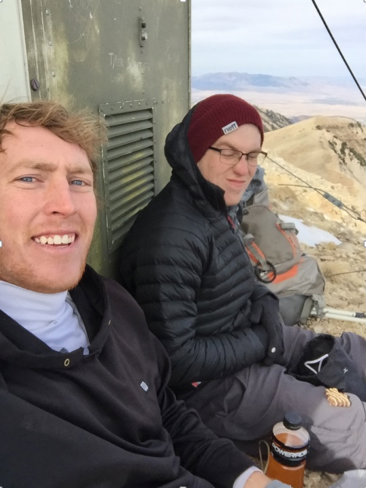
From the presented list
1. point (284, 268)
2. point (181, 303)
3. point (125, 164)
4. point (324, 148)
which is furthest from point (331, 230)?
point (324, 148)

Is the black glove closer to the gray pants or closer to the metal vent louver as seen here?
the gray pants

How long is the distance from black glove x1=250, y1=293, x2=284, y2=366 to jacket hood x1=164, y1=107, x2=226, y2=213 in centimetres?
62

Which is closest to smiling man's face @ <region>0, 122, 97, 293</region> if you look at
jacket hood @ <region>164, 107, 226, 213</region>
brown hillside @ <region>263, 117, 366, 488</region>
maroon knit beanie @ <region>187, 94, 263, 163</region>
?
jacket hood @ <region>164, 107, 226, 213</region>

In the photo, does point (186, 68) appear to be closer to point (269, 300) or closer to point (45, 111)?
point (269, 300)

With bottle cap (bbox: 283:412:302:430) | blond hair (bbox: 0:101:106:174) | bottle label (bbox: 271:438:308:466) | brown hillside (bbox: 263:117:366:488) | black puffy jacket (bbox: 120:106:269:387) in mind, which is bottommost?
brown hillside (bbox: 263:117:366:488)

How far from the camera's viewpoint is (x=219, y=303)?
8.04 feet

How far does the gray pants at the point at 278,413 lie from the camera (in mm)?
2398

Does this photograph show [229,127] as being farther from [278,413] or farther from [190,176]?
[278,413]

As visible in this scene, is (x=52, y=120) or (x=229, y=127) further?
(x=229, y=127)

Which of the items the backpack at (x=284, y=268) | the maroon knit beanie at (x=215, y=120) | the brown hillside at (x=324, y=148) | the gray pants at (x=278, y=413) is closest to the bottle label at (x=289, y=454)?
the gray pants at (x=278, y=413)

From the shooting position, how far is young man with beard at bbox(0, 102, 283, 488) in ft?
4.10

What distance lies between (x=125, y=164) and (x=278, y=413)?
1700 millimetres

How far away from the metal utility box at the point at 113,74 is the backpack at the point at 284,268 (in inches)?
40.8

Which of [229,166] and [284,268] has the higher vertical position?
[229,166]
